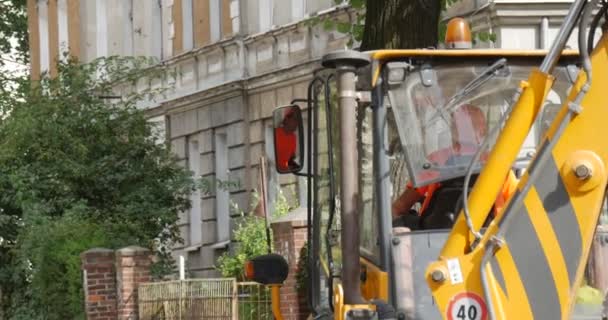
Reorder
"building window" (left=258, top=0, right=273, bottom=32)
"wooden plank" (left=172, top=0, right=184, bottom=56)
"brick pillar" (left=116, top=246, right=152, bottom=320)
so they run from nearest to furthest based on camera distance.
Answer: "brick pillar" (left=116, top=246, right=152, bottom=320) < "building window" (left=258, top=0, right=273, bottom=32) < "wooden plank" (left=172, top=0, right=184, bottom=56)

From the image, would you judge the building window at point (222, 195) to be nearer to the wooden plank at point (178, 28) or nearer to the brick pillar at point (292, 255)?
the wooden plank at point (178, 28)

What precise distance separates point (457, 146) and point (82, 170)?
59.7 ft

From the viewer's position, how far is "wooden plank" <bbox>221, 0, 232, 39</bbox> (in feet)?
107

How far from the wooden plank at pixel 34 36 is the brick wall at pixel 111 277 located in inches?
845

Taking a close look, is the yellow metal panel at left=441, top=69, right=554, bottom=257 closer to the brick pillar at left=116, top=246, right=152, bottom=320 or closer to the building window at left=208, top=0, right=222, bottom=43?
the brick pillar at left=116, top=246, right=152, bottom=320

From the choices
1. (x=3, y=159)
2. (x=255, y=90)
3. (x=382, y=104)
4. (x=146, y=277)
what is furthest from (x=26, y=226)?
(x=382, y=104)

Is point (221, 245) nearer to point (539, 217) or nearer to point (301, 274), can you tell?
point (301, 274)

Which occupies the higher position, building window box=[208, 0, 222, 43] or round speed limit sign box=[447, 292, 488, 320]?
building window box=[208, 0, 222, 43]

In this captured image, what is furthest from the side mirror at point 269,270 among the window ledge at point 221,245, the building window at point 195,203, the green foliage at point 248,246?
the building window at point 195,203

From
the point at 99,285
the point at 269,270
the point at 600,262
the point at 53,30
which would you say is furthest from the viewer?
the point at 53,30

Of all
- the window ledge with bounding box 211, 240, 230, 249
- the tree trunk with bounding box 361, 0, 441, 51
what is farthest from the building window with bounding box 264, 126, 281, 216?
the tree trunk with bounding box 361, 0, 441, 51

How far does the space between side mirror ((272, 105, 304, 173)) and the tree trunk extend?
16.5ft

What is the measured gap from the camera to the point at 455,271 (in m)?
7.09

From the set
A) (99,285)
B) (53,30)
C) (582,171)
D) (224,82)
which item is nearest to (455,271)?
(582,171)
